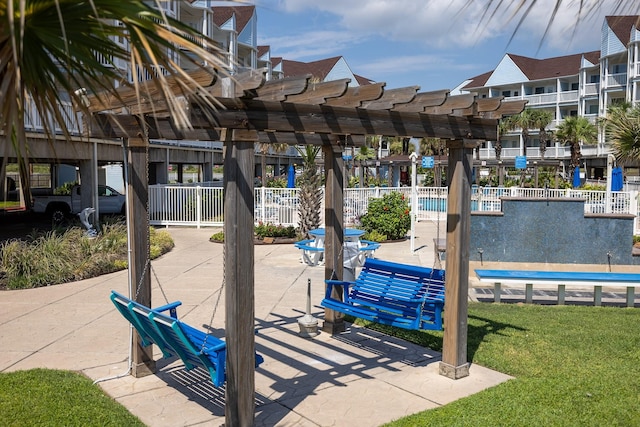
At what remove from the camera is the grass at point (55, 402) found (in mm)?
4961

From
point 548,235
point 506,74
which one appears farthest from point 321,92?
point 506,74

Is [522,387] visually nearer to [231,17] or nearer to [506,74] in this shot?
[231,17]

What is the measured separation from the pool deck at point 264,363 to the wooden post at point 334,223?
216 millimetres

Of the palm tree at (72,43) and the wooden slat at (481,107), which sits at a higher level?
the wooden slat at (481,107)

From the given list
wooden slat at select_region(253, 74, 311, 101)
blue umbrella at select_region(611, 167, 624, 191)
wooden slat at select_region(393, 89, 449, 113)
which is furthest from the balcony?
wooden slat at select_region(253, 74, 311, 101)

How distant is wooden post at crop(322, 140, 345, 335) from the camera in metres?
7.91

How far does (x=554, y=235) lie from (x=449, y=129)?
7667mm

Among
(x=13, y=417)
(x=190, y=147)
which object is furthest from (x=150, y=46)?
(x=190, y=147)

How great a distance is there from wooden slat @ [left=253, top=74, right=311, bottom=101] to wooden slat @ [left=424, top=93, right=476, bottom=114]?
180 cm

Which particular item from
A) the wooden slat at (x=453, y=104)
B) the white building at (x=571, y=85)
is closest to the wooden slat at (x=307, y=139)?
the wooden slat at (x=453, y=104)

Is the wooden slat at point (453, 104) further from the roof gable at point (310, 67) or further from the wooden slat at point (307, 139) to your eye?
the roof gable at point (310, 67)

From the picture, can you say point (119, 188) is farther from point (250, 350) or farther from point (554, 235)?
point (250, 350)

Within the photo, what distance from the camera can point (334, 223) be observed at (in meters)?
7.91

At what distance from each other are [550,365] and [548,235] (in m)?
6.80
